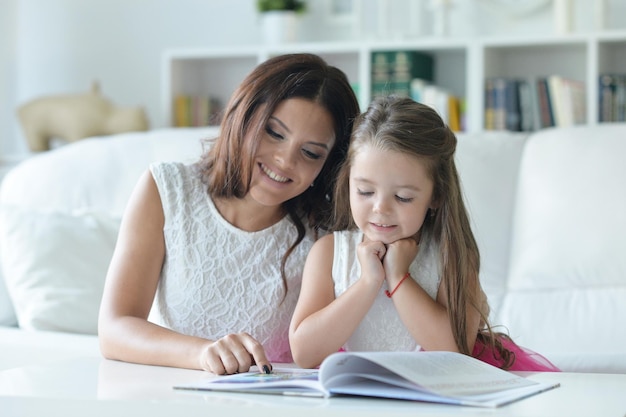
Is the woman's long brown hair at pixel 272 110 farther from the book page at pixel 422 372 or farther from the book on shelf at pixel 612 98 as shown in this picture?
the book on shelf at pixel 612 98

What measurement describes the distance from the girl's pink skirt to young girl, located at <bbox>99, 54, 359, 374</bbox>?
34 centimetres

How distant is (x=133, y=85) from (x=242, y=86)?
95.1 inches

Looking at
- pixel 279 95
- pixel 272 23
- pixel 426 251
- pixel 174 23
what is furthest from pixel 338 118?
pixel 174 23

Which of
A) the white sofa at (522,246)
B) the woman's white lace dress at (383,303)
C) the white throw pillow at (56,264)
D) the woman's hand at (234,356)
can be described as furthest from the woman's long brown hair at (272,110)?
the white throw pillow at (56,264)

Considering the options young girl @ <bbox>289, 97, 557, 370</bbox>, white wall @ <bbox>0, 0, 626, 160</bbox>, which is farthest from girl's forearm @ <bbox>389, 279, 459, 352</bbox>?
white wall @ <bbox>0, 0, 626, 160</bbox>

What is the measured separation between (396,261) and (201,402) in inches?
20.1

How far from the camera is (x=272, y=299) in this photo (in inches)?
63.8

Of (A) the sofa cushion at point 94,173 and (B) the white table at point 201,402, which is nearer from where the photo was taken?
(B) the white table at point 201,402

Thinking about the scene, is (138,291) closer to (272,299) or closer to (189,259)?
(189,259)

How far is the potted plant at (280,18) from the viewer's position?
11.3ft

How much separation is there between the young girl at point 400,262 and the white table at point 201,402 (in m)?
0.28

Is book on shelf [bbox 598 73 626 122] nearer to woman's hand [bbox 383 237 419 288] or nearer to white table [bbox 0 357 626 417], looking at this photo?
woman's hand [bbox 383 237 419 288]

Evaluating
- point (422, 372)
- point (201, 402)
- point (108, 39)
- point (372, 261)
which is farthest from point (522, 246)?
point (108, 39)

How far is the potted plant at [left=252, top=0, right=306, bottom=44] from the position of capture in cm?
345
